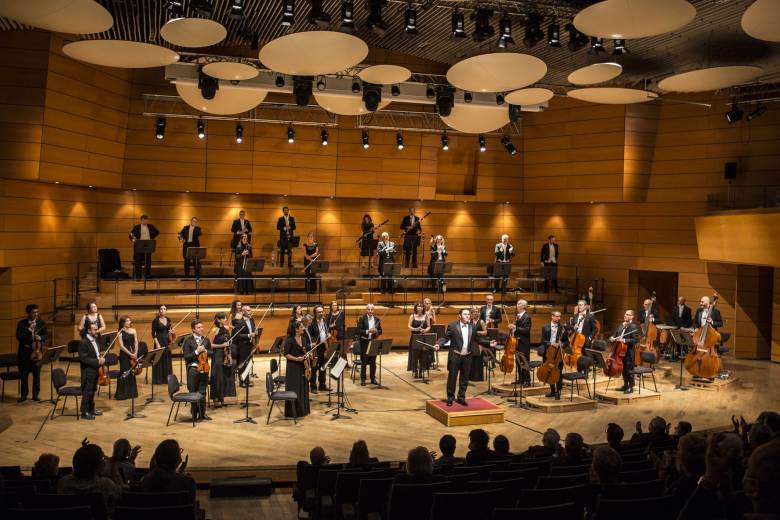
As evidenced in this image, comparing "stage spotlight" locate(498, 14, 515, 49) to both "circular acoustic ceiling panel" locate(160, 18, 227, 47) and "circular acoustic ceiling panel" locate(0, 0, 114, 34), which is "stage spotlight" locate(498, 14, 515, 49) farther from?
"circular acoustic ceiling panel" locate(0, 0, 114, 34)

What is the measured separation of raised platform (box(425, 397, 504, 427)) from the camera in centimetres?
993

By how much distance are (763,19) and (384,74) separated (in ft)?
18.2

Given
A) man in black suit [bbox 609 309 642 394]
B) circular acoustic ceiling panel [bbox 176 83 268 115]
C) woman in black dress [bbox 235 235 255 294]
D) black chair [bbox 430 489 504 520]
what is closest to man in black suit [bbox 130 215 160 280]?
woman in black dress [bbox 235 235 255 294]

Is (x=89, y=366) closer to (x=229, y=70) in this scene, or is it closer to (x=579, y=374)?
(x=229, y=70)

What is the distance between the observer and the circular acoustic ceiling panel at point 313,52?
29.1 ft

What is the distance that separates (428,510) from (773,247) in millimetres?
11339

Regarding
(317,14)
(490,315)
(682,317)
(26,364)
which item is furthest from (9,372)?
(682,317)

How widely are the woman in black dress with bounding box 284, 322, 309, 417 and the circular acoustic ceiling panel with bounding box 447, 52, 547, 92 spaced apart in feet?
15.4

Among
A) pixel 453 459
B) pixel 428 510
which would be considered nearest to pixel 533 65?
pixel 453 459

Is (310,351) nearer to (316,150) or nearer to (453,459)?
(453,459)

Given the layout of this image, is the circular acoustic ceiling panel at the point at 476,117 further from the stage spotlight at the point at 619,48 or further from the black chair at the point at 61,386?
the black chair at the point at 61,386

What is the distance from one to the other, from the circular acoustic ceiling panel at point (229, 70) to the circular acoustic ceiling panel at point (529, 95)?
477cm

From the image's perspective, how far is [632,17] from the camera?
27.2ft

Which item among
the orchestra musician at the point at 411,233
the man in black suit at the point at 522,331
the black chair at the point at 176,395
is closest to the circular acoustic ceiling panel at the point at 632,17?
the man in black suit at the point at 522,331
